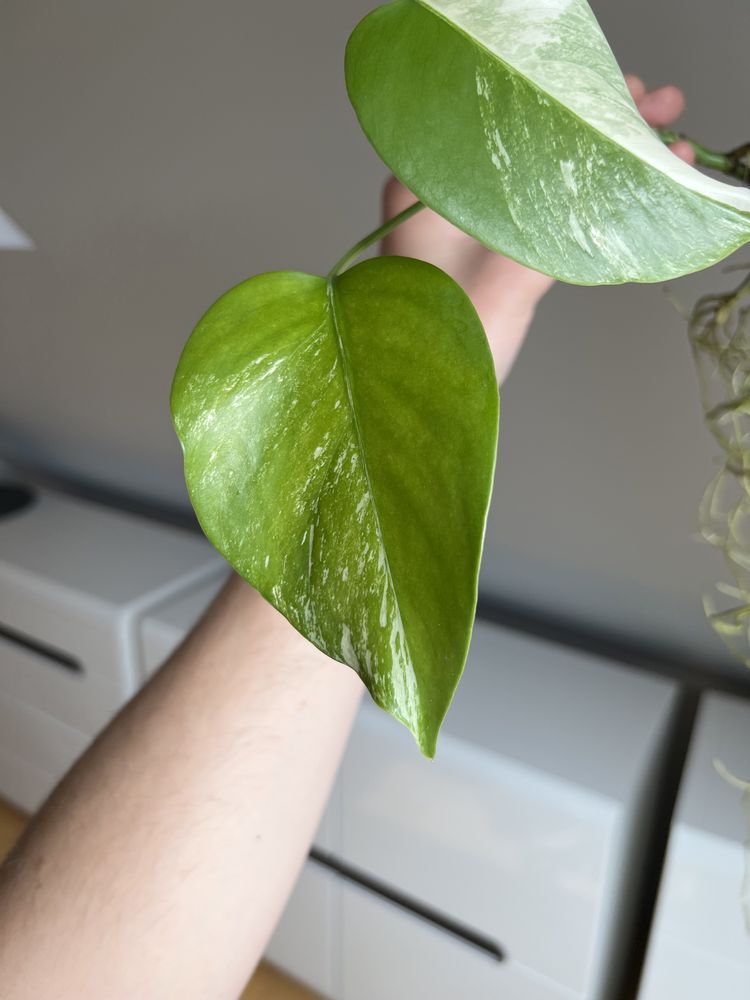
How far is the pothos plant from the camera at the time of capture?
21 cm

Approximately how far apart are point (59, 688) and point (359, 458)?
1253 millimetres

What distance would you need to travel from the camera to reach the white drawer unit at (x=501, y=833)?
0.83 m

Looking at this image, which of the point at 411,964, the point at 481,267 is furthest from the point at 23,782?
the point at 481,267

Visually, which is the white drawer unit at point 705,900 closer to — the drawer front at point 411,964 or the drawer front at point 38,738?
the drawer front at point 411,964

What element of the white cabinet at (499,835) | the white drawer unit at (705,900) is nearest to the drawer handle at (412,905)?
the white cabinet at (499,835)

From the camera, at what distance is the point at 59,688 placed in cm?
133

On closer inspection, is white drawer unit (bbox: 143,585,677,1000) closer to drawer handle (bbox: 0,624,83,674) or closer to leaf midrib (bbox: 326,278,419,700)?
drawer handle (bbox: 0,624,83,674)

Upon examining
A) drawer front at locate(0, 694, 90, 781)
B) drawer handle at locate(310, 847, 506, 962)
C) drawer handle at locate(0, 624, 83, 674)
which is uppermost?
drawer handle at locate(0, 624, 83, 674)

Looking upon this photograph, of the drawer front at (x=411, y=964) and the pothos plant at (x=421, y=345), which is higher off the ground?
the pothos plant at (x=421, y=345)

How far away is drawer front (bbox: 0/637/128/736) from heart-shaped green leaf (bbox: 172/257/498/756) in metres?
1.07

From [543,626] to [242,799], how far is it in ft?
2.28

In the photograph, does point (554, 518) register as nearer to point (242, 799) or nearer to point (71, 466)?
point (242, 799)

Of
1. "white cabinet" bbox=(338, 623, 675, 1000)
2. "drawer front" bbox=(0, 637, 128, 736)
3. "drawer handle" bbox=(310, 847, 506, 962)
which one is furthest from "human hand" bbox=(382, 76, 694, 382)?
"drawer front" bbox=(0, 637, 128, 736)

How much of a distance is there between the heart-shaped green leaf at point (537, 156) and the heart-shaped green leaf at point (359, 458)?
3 centimetres
